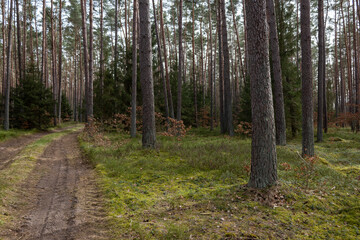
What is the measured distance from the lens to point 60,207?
4.48 meters

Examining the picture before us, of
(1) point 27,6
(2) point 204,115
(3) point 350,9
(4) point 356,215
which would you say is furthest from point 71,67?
(4) point 356,215

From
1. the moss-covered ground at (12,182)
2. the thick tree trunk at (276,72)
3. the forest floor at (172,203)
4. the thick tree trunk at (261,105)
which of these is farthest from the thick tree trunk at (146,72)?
the thick tree trunk at (276,72)

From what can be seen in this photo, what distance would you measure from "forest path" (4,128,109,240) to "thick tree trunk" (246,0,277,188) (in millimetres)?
3338

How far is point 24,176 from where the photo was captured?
21.5 feet

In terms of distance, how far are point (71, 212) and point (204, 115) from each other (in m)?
24.2

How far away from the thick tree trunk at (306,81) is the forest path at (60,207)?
8.27 metres

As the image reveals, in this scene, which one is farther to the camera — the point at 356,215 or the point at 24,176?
the point at 24,176

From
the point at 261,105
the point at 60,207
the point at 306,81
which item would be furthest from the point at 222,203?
the point at 306,81

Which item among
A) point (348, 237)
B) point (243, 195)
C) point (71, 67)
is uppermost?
point (71, 67)

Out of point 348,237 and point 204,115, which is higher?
point 204,115

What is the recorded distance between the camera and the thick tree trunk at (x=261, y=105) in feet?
15.5

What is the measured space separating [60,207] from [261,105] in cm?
475

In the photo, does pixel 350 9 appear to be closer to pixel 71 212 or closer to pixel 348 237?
pixel 348 237

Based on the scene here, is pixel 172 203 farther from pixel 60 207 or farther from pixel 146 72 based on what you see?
pixel 146 72
